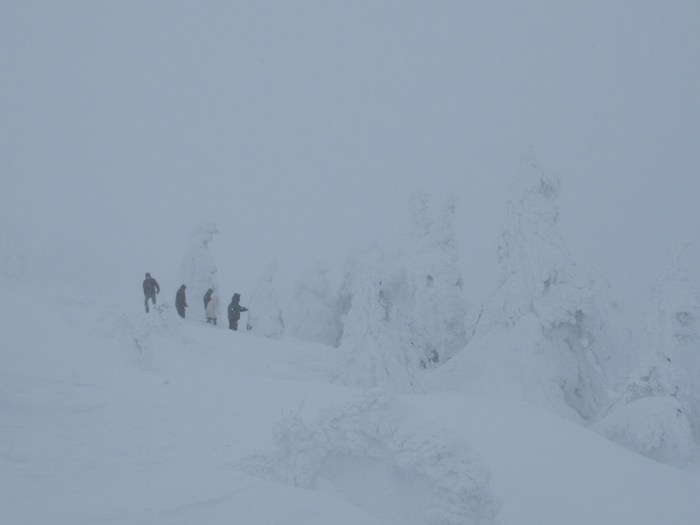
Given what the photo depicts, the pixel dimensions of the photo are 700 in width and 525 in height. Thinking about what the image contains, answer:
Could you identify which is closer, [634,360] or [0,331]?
[0,331]

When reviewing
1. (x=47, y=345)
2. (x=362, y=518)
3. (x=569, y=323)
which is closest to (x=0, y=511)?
(x=362, y=518)

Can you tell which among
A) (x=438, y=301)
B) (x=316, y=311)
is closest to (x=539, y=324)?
(x=438, y=301)

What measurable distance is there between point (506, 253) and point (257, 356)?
35.5ft

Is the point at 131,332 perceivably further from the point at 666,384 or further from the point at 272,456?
the point at 666,384

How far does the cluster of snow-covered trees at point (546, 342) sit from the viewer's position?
1981cm

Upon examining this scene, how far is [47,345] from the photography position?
13.1 m

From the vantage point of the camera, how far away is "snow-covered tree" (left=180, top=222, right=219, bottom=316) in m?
32.2

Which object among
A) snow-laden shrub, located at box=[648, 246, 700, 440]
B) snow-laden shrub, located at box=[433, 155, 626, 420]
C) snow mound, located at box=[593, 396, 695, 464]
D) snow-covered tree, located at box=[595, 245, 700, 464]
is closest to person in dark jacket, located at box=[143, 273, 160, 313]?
snow-laden shrub, located at box=[433, 155, 626, 420]

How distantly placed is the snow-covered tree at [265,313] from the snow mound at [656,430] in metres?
20.2

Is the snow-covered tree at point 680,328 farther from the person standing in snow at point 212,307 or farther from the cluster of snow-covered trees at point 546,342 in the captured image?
the person standing in snow at point 212,307

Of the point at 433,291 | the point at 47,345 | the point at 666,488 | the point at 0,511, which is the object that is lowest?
the point at 666,488

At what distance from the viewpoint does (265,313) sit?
33.9 meters

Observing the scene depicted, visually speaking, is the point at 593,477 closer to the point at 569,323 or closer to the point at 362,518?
the point at 362,518

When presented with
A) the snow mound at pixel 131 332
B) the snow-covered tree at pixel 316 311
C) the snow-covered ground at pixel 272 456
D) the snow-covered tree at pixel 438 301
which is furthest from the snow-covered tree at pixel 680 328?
the snow-covered tree at pixel 316 311
